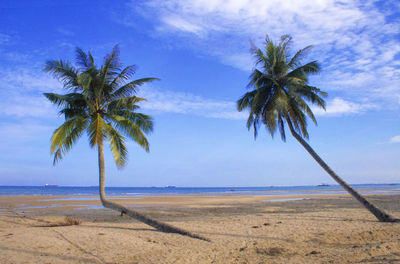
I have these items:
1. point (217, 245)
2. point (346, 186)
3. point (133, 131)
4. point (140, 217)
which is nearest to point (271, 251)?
point (217, 245)

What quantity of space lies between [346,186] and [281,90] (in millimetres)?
5278

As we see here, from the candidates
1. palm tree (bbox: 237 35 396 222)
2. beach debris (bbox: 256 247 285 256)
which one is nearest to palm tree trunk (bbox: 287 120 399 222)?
A: palm tree (bbox: 237 35 396 222)

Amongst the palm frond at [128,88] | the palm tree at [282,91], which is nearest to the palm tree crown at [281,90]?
the palm tree at [282,91]

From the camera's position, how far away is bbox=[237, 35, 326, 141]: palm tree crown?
1367 centimetres

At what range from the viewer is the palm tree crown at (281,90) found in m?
13.7

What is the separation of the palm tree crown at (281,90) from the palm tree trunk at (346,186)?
82cm

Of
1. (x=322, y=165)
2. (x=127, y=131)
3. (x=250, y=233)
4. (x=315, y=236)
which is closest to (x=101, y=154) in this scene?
(x=127, y=131)

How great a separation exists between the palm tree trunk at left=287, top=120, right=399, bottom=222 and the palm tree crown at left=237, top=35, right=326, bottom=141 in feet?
2.69

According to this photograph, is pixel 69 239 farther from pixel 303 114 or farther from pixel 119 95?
pixel 303 114

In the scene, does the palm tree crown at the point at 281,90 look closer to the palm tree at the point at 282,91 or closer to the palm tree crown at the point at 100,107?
the palm tree at the point at 282,91

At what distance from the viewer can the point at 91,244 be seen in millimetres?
7363

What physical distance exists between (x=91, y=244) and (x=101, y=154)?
4201 mm

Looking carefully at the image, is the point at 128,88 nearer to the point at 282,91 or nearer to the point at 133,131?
the point at 133,131

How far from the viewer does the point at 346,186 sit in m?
11.6
